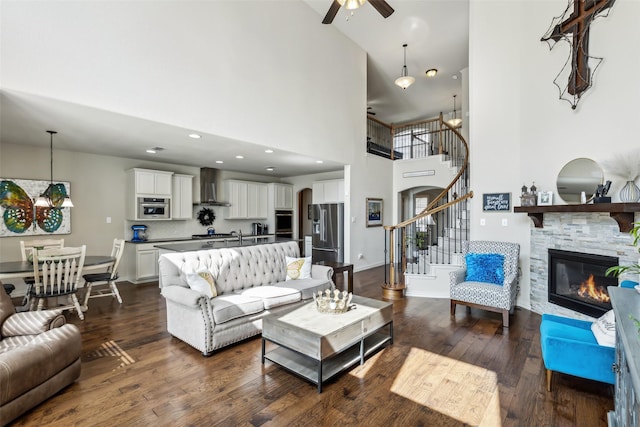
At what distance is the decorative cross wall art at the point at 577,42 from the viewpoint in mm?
3590

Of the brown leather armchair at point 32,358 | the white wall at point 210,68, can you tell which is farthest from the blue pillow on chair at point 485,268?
the brown leather armchair at point 32,358

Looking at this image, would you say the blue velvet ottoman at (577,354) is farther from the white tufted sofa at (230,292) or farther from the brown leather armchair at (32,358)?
the brown leather armchair at (32,358)

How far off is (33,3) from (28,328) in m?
3.00

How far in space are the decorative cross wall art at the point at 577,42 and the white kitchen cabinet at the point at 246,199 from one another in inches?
265

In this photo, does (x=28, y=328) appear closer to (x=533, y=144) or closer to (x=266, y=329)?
(x=266, y=329)

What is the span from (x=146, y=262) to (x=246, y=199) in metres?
2.96

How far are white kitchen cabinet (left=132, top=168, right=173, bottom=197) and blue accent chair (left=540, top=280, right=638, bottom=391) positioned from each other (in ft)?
21.8

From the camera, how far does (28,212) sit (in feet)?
16.7

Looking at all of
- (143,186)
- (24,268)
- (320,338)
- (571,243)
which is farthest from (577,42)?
(24,268)

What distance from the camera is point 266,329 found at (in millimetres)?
2760

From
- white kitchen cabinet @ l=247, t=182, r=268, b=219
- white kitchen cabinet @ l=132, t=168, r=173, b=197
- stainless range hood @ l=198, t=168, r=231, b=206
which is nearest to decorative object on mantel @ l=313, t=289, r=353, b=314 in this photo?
white kitchen cabinet @ l=132, t=168, r=173, b=197

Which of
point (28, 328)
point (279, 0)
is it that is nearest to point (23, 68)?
point (28, 328)

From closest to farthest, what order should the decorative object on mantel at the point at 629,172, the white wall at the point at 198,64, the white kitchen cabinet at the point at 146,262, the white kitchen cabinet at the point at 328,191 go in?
the white wall at the point at 198,64 < the decorative object on mantel at the point at 629,172 < the white kitchen cabinet at the point at 146,262 < the white kitchen cabinet at the point at 328,191

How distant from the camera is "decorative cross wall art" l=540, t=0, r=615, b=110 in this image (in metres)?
3.59
